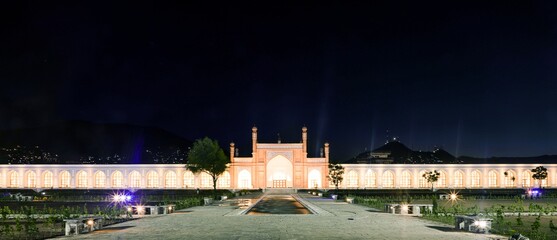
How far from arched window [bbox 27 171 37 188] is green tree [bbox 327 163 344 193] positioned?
131 ft

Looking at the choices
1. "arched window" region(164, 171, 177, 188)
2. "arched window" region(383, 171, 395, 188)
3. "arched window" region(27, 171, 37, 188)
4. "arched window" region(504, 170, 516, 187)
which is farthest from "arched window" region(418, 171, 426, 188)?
"arched window" region(27, 171, 37, 188)

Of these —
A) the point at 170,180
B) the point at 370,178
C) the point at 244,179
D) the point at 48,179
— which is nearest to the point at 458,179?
the point at 370,178

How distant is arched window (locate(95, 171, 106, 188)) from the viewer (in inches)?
Answer: 3265

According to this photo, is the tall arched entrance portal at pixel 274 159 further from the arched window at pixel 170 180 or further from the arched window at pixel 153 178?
the arched window at pixel 153 178

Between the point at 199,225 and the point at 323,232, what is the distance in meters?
4.73

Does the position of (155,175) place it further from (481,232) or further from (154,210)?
(481,232)

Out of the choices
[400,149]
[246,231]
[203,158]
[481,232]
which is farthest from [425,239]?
[400,149]

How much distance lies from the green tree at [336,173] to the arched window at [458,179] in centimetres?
1630

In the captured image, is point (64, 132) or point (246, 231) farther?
point (64, 132)

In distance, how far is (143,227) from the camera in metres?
19.5

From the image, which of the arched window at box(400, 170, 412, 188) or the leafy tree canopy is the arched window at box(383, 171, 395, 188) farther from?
the leafy tree canopy

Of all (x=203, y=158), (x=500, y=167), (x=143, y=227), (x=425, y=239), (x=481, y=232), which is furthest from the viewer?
(x=500, y=167)

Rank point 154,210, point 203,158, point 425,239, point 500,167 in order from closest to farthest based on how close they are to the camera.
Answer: point 425,239, point 154,210, point 203,158, point 500,167

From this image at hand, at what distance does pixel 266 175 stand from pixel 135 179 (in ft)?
59.0
